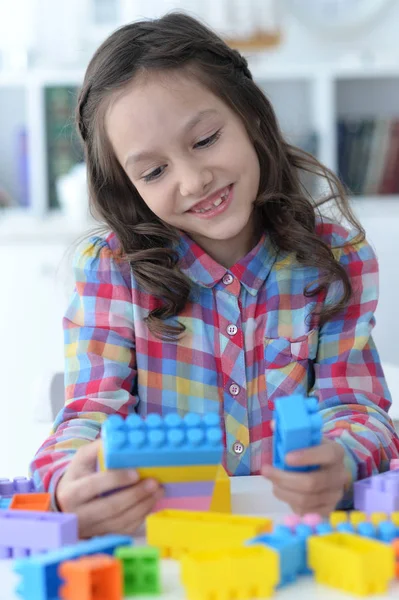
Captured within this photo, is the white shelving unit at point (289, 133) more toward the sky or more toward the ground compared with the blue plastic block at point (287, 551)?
more toward the sky

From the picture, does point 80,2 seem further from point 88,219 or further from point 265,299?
point 265,299

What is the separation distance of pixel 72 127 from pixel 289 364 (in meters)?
1.61

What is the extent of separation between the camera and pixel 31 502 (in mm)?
849

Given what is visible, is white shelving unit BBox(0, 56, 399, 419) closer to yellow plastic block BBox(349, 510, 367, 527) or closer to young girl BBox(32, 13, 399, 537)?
young girl BBox(32, 13, 399, 537)

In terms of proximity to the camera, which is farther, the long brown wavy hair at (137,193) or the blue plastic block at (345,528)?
the long brown wavy hair at (137,193)

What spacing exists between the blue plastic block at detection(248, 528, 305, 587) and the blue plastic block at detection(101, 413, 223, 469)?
0.32 ft

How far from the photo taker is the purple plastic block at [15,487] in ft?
3.04

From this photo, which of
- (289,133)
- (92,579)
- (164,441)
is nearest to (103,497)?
(164,441)

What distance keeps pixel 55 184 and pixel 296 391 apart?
1992 mm

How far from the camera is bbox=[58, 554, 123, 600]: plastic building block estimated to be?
62cm

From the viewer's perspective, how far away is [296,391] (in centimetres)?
123

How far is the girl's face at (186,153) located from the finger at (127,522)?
42 centimetres

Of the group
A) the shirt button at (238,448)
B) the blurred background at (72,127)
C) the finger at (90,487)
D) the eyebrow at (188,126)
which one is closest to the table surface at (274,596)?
the finger at (90,487)

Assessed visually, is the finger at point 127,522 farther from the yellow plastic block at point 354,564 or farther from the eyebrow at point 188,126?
the eyebrow at point 188,126
